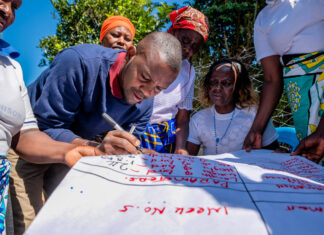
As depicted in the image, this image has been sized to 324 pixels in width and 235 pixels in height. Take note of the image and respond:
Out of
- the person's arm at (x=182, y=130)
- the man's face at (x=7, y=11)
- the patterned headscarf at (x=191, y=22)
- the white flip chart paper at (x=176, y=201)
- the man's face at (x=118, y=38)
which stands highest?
the patterned headscarf at (x=191, y=22)

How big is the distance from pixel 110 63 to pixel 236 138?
→ 998mm

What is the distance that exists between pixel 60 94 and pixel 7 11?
13.1 inches

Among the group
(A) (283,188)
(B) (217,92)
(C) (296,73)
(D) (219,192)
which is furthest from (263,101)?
(D) (219,192)

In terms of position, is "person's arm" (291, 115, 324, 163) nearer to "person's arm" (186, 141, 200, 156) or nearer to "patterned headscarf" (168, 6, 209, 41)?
"person's arm" (186, 141, 200, 156)

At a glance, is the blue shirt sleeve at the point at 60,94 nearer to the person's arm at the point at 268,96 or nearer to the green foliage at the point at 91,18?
the person's arm at the point at 268,96

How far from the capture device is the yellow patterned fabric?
3.30 ft

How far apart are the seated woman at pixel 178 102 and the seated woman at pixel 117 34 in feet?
1.68

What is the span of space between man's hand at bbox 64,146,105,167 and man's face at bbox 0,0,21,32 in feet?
1.68

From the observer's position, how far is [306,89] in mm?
1063

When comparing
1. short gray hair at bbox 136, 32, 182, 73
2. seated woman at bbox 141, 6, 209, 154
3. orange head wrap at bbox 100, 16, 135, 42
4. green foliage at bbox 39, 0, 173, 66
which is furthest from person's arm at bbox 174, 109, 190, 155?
green foliage at bbox 39, 0, 173, 66

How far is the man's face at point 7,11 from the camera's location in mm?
828

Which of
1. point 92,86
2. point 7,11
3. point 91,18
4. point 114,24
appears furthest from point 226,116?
point 91,18

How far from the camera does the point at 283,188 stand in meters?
0.59

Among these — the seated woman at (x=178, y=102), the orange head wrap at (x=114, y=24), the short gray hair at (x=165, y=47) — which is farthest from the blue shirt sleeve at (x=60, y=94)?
the orange head wrap at (x=114, y=24)
